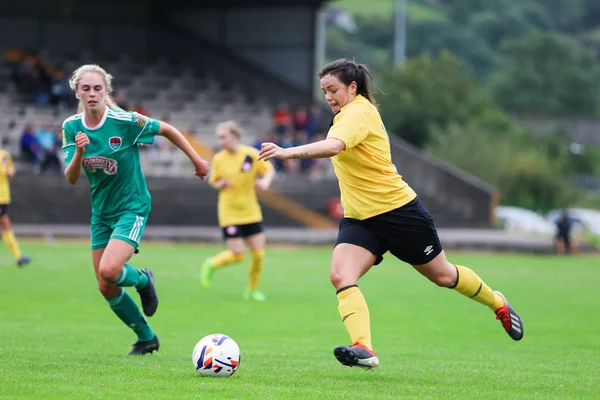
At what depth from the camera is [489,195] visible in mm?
34594

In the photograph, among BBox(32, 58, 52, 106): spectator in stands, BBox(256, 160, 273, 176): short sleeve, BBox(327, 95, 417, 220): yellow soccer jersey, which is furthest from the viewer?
BBox(32, 58, 52, 106): spectator in stands

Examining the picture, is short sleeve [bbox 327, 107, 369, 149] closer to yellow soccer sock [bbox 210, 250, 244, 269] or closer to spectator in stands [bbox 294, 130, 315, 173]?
yellow soccer sock [bbox 210, 250, 244, 269]

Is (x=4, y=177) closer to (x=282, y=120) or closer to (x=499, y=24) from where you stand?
Result: (x=282, y=120)

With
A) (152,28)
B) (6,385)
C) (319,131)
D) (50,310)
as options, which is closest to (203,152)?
(319,131)

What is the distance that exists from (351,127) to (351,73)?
1.82 ft

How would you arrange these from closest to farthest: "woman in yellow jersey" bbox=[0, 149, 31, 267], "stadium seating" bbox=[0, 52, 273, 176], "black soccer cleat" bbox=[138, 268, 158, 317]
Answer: "black soccer cleat" bbox=[138, 268, 158, 317]
"woman in yellow jersey" bbox=[0, 149, 31, 267]
"stadium seating" bbox=[0, 52, 273, 176]

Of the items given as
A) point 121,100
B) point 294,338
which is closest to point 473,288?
point 294,338

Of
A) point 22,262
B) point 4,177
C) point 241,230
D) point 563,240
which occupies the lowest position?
point 563,240

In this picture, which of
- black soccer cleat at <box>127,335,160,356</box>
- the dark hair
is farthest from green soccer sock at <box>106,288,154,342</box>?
the dark hair

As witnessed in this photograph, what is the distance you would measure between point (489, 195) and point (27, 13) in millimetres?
18619

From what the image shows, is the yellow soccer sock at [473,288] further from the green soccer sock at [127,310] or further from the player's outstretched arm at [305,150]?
the green soccer sock at [127,310]

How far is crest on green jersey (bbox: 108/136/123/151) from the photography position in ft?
29.6

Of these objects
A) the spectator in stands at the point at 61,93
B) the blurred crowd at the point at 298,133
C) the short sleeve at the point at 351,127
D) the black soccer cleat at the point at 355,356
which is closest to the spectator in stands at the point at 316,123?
the blurred crowd at the point at 298,133

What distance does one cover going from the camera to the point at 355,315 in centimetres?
809
